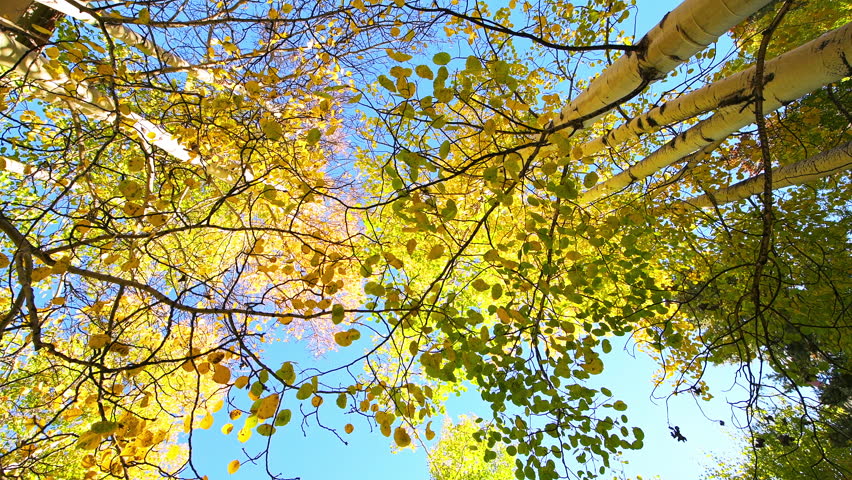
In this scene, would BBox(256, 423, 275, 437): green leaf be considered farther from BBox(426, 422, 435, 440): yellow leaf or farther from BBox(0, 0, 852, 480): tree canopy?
BBox(426, 422, 435, 440): yellow leaf

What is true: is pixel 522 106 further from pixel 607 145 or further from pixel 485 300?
pixel 485 300

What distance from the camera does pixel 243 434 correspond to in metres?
1.73

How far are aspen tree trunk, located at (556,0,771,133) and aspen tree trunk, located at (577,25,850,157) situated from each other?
0.41 meters

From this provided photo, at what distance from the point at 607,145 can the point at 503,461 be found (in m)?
10.2

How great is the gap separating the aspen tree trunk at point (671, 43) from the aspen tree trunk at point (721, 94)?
409 millimetres

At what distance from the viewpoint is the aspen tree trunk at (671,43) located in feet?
5.35

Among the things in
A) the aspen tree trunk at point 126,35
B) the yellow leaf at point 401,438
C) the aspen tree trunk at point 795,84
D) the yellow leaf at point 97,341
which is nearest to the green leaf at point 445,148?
the yellow leaf at point 401,438

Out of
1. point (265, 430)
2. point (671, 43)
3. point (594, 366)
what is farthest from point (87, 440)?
point (671, 43)

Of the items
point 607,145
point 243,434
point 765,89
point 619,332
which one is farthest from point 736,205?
point 243,434

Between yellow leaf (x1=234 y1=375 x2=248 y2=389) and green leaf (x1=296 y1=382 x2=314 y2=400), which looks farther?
yellow leaf (x1=234 y1=375 x2=248 y2=389)

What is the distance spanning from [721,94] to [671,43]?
76cm

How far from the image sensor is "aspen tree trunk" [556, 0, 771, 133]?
64.2 inches

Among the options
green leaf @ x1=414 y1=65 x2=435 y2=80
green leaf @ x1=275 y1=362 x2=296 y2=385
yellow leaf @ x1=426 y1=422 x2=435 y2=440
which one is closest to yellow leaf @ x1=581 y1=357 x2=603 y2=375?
yellow leaf @ x1=426 y1=422 x2=435 y2=440

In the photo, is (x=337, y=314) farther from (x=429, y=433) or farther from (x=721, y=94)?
(x=721, y=94)
